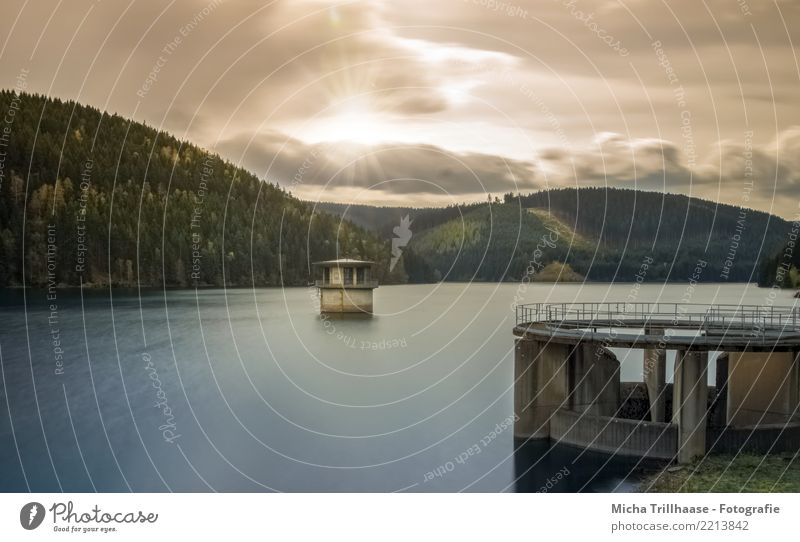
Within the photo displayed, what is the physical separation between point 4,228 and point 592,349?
9738 centimetres

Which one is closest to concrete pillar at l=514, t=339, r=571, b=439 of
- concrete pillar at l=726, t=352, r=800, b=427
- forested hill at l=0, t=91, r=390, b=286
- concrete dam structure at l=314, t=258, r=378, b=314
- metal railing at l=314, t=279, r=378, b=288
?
concrete pillar at l=726, t=352, r=800, b=427

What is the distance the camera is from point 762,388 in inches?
935

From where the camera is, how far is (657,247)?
147m

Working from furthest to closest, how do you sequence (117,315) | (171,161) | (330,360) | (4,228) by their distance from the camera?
1. (171,161)
2. (4,228)
3. (117,315)
4. (330,360)

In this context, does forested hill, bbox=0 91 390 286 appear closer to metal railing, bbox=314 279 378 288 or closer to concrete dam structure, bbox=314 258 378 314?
concrete dam structure, bbox=314 258 378 314

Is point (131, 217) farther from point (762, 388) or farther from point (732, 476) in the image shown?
point (732, 476)

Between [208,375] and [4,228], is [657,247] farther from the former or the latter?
[208,375]

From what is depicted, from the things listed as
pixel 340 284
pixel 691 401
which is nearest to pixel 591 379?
pixel 691 401

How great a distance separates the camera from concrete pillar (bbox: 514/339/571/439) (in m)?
23.8

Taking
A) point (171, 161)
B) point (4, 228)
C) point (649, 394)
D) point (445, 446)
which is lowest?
point (445, 446)

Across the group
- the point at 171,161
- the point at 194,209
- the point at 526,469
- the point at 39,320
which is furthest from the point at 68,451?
the point at 171,161

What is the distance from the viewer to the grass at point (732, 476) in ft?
65.9

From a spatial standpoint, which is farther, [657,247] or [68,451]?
[657,247]

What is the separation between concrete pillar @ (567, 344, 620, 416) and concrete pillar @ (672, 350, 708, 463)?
9.88ft
